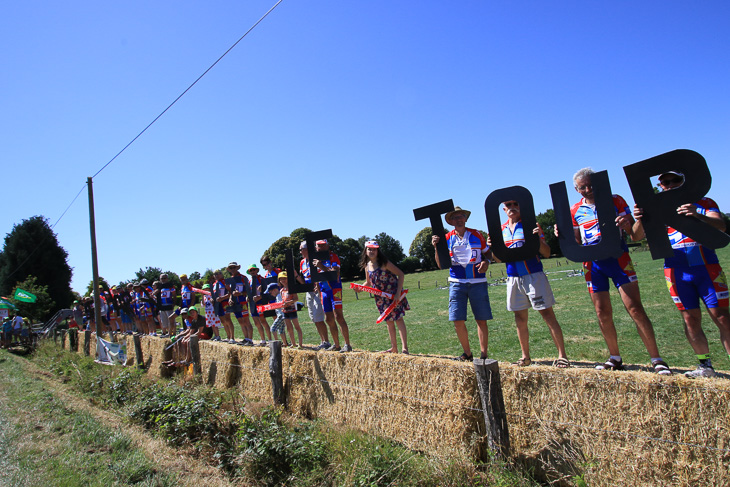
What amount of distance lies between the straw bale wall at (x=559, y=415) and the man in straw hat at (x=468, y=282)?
1007 mm

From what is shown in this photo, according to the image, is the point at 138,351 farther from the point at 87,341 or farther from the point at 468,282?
the point at 468,282

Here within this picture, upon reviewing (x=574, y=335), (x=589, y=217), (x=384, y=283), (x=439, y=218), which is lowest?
(x=574, y=335)

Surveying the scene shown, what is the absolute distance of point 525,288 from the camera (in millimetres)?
5109

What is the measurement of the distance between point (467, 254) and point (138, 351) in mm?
11326

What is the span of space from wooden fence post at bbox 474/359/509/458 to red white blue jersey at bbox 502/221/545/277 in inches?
58.5

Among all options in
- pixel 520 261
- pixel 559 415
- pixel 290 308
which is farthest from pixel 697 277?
pixel 290 308

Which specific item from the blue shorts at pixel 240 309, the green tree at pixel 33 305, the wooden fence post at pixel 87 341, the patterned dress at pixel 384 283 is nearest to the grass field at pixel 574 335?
the patterned dress at pixel 384 283

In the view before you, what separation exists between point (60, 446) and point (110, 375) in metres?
4.57

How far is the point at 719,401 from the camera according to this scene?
2955 mm

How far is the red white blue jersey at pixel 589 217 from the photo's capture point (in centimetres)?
440

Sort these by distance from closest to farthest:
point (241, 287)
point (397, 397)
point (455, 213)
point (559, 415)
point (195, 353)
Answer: point (559, 415)
point (397, 397)
point (455, 213)
point (195, 353)
point (241, 287)

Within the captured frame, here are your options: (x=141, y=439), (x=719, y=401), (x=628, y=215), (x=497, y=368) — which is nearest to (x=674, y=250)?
(x=628, y=215)

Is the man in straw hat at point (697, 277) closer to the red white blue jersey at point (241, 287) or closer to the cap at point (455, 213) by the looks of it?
the cap at point (455, 213)

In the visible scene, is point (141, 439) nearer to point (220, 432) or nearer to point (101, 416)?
point (220, 432)
